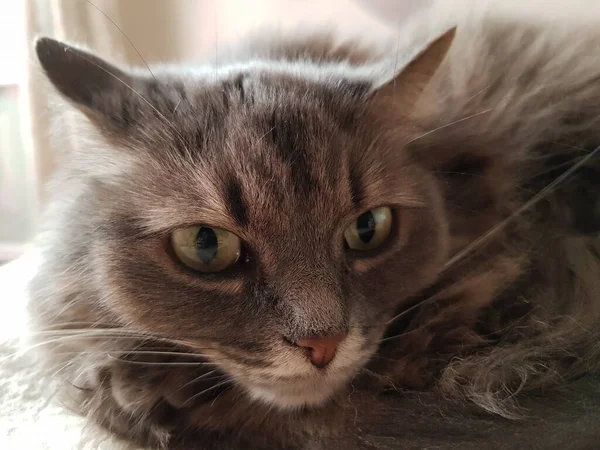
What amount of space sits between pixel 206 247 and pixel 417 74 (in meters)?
0.50

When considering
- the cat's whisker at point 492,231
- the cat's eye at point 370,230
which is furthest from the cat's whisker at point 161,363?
the cat's whisker at point 492,231

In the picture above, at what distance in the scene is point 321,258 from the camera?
0.88 metres

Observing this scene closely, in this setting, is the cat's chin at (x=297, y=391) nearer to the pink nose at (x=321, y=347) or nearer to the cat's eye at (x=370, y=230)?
the pink nose at (x=321, y=347)

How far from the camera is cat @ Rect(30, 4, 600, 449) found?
0.87 metres

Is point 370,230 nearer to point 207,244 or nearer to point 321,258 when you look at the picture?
point 321,258

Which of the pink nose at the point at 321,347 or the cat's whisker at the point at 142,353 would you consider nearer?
the pink nose at the point at 321,347

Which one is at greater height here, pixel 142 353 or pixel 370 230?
pixel 370 230

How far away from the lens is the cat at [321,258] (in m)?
0.87

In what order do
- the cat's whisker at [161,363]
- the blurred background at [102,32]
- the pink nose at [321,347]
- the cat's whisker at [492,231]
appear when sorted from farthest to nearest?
the blurred background at [102,32] < the cat's whisker at [492,231] < the cat's whisker at [161,363] < the pink nose at [321,347]

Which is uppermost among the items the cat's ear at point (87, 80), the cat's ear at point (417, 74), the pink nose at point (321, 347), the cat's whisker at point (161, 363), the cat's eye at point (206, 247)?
the cat's ear at point (417, 74)

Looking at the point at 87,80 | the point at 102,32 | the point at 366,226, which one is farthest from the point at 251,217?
the point at 102,32

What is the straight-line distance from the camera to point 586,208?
1123mm

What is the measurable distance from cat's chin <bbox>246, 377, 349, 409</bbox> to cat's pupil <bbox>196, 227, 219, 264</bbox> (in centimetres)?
21

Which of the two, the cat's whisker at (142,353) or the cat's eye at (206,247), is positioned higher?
the cat's eye at (206,247)
